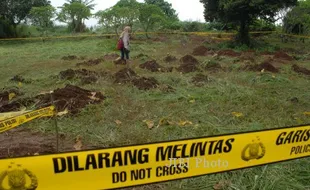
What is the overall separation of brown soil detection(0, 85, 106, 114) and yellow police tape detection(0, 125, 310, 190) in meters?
4.25

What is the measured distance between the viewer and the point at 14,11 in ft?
85.3

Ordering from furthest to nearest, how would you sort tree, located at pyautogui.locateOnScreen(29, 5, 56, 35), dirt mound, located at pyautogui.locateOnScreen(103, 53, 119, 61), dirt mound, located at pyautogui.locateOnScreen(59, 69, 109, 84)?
tree, located at pyautogui.locateOnScreen(29, 5, 56, 35) → dirt mound, located at pyautogui.locateOnScreen(103, 53, 119, 61) → dirt mound, located at pyautogui.locateOnScreen(59, 69, 109, 84)

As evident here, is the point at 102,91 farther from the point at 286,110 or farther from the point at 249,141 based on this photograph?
the point at 249,141

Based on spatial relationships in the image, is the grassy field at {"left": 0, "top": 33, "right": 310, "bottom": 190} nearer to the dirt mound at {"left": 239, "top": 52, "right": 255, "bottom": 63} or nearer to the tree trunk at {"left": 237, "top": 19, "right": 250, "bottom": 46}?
the dirt mound at {"left": 239, "top": 52, "right": 255, "bottom": 63}

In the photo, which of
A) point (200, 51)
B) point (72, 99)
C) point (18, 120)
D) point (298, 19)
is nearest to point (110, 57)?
point (200, 51)

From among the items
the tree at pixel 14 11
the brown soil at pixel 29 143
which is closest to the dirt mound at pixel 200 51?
the brown soil at pixel 29 143

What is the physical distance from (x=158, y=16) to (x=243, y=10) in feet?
23.0

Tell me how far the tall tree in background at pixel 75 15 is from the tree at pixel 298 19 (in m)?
14.6

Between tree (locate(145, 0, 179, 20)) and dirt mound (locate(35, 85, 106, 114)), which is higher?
tree (locate(145, 0, 179, 20))

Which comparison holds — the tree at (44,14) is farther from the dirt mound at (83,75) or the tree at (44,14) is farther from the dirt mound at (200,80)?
the dirt mound at (200,80)

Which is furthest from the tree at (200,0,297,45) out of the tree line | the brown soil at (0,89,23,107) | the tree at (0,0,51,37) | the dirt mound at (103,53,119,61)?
the tree at (0,0,51,37)

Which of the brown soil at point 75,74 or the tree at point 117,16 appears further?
the tree at point 117,16

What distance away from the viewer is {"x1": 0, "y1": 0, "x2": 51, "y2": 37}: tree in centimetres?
2522

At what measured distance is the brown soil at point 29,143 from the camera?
493cm
